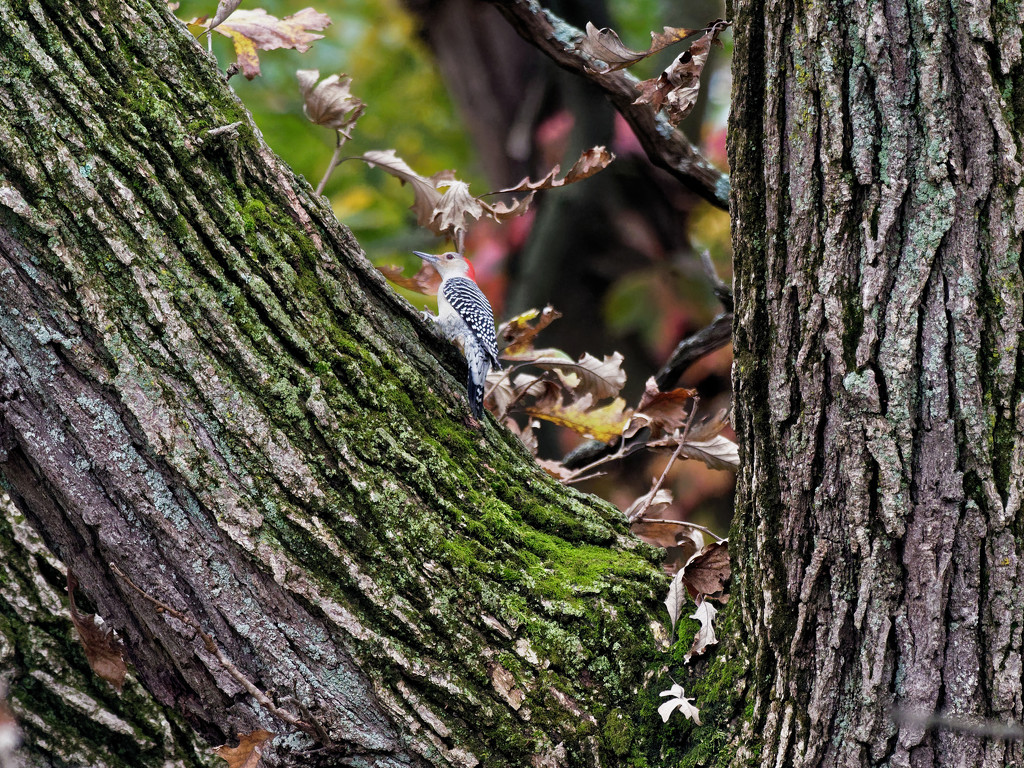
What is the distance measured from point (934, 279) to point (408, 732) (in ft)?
4.77

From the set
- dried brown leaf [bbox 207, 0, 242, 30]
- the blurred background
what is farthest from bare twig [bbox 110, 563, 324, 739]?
the blurred background

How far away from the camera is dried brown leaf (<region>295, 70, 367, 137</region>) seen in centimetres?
264

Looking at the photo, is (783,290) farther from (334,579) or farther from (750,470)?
(334,579)

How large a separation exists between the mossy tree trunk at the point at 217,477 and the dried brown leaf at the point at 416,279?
0.94 meters

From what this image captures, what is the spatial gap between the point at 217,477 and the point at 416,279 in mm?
1506

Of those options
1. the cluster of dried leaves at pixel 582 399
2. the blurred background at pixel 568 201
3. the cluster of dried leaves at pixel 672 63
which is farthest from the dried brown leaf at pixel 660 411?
the blurred background at pixel 568 201

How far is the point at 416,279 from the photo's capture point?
312 centimetres

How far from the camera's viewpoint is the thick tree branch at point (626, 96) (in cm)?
269

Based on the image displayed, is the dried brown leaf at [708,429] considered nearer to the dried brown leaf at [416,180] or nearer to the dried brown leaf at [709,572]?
the dried brown leaf at [709,572]

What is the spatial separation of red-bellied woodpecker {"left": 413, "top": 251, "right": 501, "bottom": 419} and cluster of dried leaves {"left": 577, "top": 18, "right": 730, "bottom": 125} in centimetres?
91

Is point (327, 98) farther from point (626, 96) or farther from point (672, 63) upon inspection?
point (672, 63)

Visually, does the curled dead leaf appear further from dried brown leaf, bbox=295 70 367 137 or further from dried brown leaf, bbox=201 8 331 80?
dried brown leaf, bbox=201 8 331 80

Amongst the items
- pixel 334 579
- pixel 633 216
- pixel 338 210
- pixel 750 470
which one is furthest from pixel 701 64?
pixel 338 210

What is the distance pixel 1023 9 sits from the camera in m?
1.53
